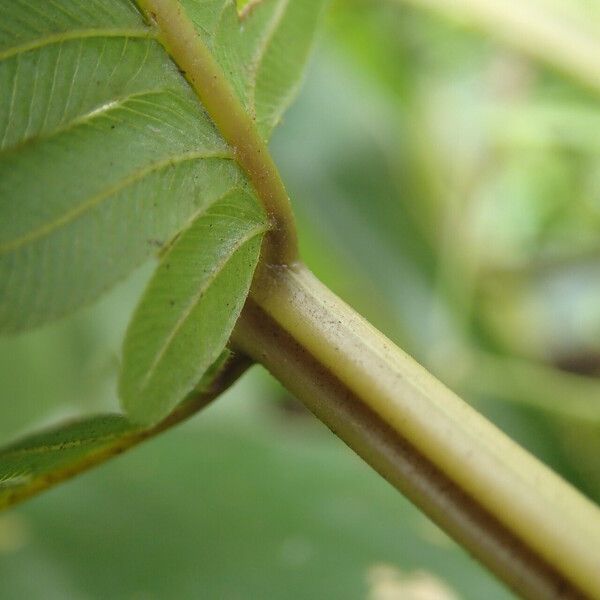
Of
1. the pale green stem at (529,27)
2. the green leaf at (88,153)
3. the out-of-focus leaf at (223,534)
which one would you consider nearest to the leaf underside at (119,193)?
the green leaf at (88,153)

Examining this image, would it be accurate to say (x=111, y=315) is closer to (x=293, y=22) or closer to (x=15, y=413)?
(x=15, y=413)

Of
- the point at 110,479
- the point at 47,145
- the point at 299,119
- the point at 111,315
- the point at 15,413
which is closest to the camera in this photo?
the point at 47,145

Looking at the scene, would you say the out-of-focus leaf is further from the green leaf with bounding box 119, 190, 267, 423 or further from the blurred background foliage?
the green leaf with bounding box 119, 190, 267, 423

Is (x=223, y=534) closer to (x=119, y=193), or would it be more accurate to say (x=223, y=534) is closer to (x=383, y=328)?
(x=119, y=193)

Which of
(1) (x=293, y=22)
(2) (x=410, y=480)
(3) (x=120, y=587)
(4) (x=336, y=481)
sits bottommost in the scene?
(4) (x=336, y=481)

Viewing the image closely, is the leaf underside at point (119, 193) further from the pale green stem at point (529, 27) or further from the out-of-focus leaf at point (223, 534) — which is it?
the pale green stem at point (529, 27)

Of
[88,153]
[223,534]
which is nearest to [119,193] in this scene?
[88,153]

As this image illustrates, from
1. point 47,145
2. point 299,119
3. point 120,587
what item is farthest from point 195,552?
point 299,119
